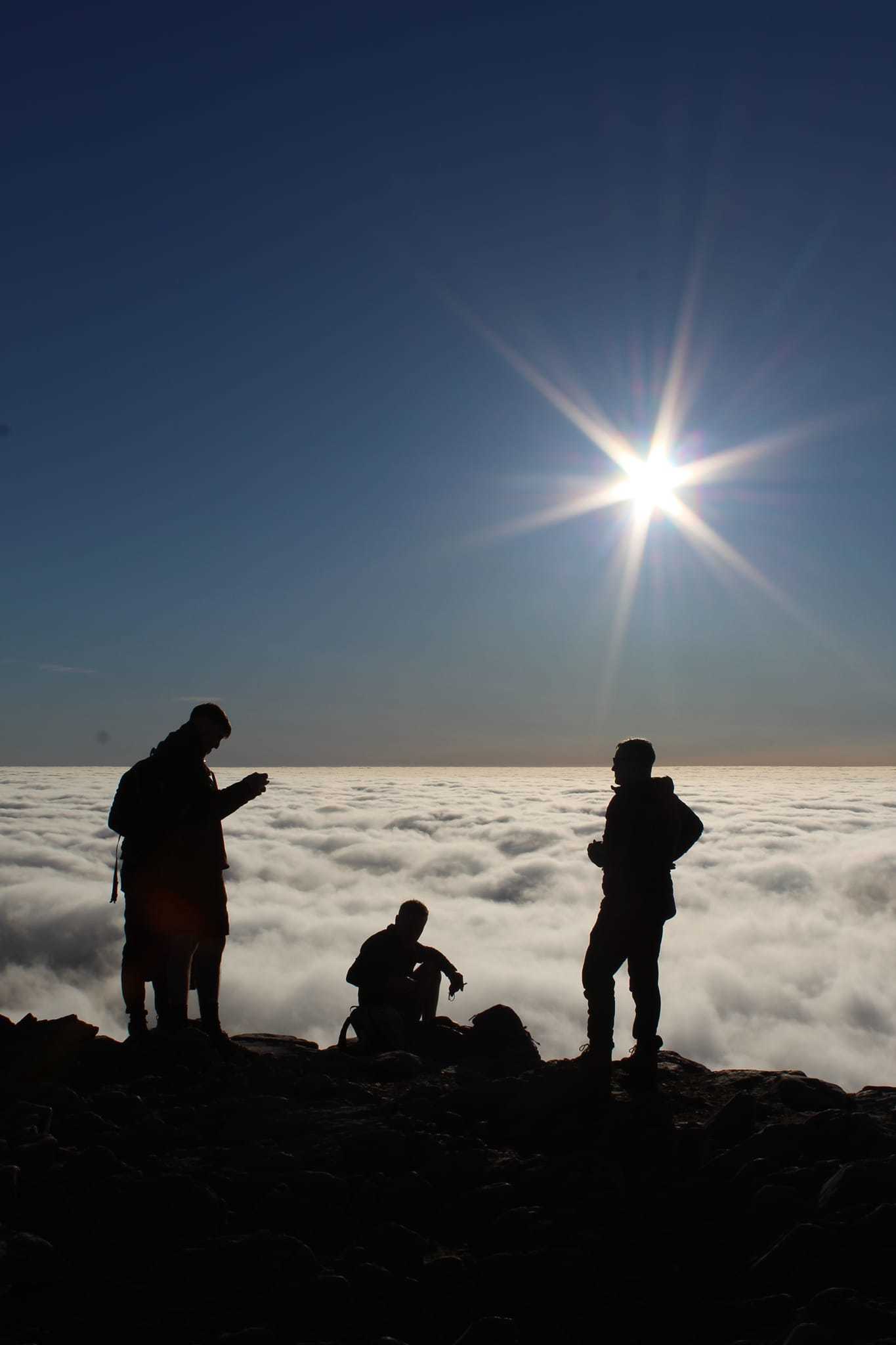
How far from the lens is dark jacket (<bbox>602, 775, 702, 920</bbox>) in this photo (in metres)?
5.23

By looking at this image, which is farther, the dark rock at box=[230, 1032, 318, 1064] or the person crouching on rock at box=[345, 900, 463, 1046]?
the person crouching on rock at box=[345, 900, 463, 1046]

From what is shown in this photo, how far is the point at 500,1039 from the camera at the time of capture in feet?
21.9

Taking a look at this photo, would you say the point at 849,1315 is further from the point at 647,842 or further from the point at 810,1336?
the point at 647,842

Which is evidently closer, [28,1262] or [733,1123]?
[28,1262]

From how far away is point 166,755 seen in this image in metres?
5.36

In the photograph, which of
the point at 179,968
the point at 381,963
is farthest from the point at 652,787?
the point at 179,968

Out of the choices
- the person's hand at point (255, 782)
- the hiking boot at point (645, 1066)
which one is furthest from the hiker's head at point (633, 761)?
the person's hand at point (255, 782)

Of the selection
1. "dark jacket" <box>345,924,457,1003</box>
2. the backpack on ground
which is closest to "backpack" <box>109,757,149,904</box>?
"dark jacket" <box>345,924,457,1003</box>

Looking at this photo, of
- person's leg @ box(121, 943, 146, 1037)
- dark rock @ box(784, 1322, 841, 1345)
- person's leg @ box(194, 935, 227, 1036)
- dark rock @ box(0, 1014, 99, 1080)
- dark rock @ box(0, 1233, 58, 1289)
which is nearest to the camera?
dark rock @ box(784, 1322, 841, 1345)

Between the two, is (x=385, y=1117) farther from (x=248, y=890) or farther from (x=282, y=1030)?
(x=248, y=890)

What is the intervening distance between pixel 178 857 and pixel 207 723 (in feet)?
2.89

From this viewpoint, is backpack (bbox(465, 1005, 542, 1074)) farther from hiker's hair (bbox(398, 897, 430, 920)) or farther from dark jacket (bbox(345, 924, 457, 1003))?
hiker's hair (bbox(398, 897, 430, 920))

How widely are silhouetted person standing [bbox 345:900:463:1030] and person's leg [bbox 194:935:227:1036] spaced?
137 cm

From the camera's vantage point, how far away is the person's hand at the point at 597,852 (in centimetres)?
536
